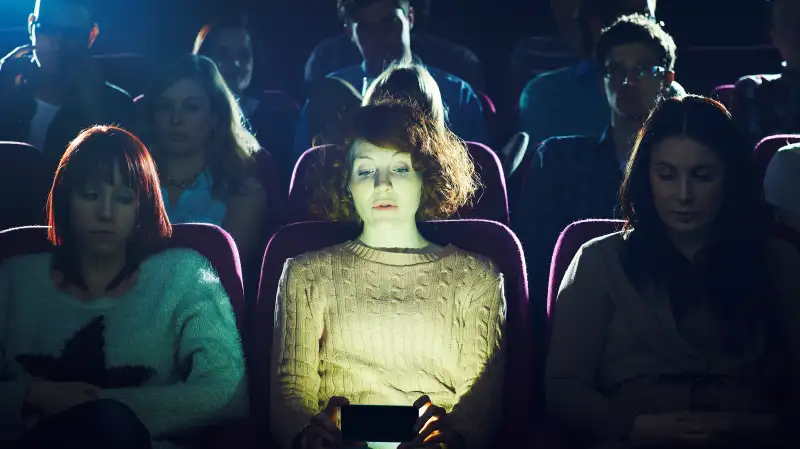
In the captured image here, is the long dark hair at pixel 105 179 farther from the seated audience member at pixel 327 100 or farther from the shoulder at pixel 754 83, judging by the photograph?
the shoulder at pixel 754 83

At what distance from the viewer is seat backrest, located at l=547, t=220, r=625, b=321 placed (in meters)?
1.77

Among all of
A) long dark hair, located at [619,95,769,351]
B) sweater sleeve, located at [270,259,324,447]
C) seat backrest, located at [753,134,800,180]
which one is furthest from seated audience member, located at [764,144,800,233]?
sweater sleeve, located at [270,259,324,447]

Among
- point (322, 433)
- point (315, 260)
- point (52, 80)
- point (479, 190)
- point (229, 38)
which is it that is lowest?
point (322, 433)

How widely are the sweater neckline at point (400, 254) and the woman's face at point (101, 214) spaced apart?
0.39m

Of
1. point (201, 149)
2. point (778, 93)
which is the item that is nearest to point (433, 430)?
point (201, 149)

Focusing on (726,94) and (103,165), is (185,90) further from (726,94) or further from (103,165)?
(726,94)

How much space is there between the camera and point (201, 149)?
2.35 meters

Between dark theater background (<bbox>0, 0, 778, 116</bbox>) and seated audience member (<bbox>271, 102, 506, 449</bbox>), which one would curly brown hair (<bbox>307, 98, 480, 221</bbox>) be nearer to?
seated audience member (<bbox>271, 102, 506, 449</bbox>)

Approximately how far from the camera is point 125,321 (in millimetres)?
1725

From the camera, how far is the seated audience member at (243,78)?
2.85 m

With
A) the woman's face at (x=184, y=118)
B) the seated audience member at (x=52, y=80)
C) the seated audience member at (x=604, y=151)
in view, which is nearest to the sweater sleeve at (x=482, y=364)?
the seated audience member at (x=604, y=151)

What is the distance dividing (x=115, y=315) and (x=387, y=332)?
45 cm

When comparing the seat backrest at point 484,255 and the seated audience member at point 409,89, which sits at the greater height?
the seated audience member at point 409,89

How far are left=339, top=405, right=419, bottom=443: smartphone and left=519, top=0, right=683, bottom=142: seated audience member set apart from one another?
4.61 feet
